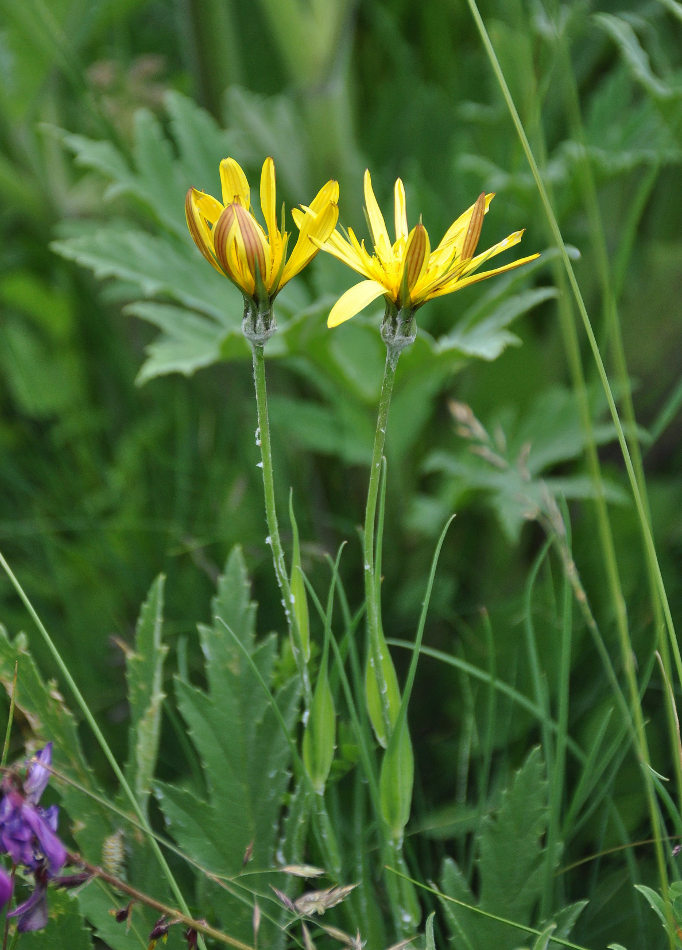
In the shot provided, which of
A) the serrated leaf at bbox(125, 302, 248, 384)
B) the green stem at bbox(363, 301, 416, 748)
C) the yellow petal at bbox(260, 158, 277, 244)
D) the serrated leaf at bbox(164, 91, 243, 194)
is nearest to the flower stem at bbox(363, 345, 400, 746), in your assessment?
the green stem at bbox(363, 301, 416, 748)

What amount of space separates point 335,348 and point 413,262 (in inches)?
22.4

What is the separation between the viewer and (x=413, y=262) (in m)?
0.52

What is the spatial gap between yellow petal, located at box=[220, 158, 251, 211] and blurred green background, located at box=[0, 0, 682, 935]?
0.35 meters

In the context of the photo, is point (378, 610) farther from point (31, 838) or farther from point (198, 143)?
point (198, 143)

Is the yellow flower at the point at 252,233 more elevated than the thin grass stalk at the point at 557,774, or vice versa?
the yellow flower at the point at 252,233

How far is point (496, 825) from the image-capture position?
0.72 metres

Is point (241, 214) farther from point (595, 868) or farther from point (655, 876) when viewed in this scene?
point (655, 876)

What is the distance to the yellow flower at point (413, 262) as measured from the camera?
0.51 m

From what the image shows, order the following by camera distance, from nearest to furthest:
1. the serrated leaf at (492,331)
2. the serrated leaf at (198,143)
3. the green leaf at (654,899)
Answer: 1. the green leaf at (654,899)
2. the serrated leaf at (492,331)
3. the serrated leaf at (198,143)

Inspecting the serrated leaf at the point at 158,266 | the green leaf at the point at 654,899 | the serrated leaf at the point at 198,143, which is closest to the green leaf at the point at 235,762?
the green leaf at the point at 654,899

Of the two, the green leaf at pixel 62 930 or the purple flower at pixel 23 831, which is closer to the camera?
the purple flower at pixel 23 831

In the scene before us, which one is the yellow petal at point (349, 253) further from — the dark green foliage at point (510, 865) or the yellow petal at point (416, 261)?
the dark green foliage at point (510, 865)

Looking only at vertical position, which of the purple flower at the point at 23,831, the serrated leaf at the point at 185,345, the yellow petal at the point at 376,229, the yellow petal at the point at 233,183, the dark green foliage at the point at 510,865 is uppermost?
the yellow petal at the point at 233,183

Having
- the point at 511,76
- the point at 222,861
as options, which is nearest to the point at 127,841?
the point at 222,861
